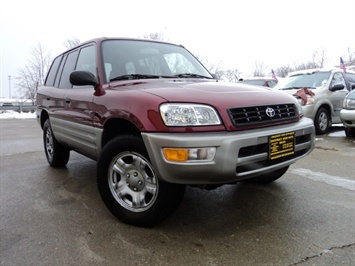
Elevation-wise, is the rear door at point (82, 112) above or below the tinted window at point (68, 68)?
below

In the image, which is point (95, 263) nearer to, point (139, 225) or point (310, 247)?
point (139, 225)

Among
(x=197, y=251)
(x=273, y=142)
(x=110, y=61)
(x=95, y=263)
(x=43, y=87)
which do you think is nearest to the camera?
(x=95, y=263)

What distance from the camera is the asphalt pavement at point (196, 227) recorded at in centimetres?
219

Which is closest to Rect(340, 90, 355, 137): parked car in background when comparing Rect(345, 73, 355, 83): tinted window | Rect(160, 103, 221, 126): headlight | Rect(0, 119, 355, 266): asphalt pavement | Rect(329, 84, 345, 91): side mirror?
Rect(329, 84, 345, 91): side mirror

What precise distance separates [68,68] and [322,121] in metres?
6.09

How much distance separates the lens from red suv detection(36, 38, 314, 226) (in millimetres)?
2209

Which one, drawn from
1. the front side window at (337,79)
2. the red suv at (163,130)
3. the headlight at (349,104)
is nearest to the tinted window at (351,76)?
the front side window at (337,79)

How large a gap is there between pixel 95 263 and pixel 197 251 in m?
0.72

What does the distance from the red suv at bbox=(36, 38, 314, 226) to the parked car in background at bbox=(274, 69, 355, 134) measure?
4.34m

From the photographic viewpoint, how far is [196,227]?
2641mm

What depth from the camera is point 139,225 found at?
103 inches

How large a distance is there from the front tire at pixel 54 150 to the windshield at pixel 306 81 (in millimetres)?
5804

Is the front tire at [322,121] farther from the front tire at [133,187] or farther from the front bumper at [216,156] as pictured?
the front tire at [133,187]

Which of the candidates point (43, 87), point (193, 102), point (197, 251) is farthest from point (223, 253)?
point (43, 87)
